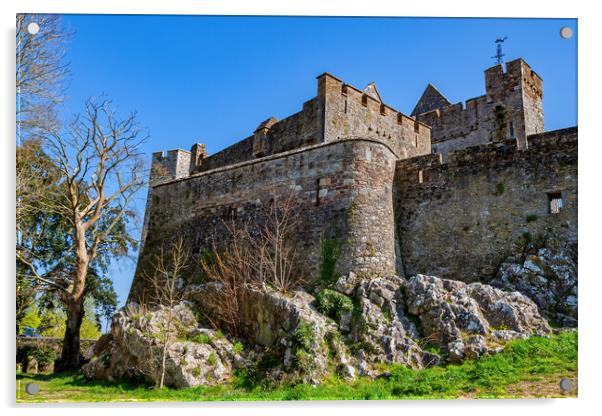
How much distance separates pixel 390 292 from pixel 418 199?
3385 millimetres

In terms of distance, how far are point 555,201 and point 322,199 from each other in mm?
5182

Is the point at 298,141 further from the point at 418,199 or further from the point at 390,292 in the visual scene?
the point at 390,292

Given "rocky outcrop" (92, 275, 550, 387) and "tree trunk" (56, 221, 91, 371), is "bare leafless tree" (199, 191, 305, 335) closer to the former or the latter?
"rocky outcrop" (92, 275, 550, 387)

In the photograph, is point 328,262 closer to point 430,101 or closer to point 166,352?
point 166,352

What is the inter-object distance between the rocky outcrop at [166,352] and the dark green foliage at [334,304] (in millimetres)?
1934

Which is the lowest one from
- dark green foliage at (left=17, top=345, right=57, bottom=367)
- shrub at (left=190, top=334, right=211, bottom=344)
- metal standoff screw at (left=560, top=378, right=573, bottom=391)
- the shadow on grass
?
the shadow on grass

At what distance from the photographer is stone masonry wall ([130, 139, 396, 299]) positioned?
13.1 meters

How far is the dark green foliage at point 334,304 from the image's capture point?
38.2 ft

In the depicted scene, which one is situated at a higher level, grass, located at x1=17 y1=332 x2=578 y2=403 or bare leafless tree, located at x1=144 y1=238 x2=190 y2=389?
bare leafless tree, located at x1=144 y1=238 x2=190 y2=389

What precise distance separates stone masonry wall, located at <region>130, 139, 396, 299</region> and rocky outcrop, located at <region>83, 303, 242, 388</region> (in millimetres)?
2706

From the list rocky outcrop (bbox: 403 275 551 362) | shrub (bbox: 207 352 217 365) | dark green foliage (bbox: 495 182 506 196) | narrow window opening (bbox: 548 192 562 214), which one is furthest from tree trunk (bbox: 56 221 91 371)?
narrow window opening (bbox: 548 192 562 214)

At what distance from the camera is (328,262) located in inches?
513

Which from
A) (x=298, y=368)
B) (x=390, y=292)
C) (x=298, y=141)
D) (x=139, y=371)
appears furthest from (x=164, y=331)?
(x=298, y=141)

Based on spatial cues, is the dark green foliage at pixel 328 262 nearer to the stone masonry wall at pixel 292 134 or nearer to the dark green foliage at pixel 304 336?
the dark green foliage at pixel 304 336
